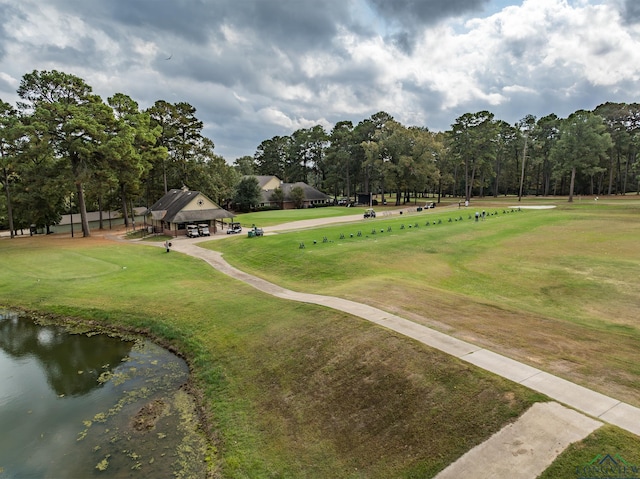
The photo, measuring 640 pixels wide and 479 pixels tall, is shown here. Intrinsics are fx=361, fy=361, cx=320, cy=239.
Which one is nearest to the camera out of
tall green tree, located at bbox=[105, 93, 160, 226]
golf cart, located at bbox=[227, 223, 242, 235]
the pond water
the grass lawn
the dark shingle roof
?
the pond water

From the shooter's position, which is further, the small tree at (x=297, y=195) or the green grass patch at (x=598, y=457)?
the small tree at (x=297, y=195)

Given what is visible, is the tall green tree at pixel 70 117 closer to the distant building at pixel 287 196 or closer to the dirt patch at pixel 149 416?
the dirt patch at pixel 149 416

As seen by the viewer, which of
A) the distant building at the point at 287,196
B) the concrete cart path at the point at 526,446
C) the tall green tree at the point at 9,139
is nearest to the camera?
the concrete cart path at the point at 526,446

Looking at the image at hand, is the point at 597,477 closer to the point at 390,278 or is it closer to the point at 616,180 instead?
the point at 390,278

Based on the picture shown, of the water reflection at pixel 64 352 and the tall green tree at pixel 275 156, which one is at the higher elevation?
the tall green tree at pixel 275 156

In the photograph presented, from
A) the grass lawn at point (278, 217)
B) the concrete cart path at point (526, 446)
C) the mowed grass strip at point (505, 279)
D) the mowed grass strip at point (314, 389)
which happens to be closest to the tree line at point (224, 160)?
the grass lawn at point (278, 217)

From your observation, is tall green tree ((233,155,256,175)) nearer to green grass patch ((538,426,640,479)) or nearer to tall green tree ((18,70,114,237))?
tall green tree ((18,70,114,237))

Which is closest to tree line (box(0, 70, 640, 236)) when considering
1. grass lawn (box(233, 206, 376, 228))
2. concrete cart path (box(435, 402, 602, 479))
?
grass lawn (box(233, 206, 376, 228))
